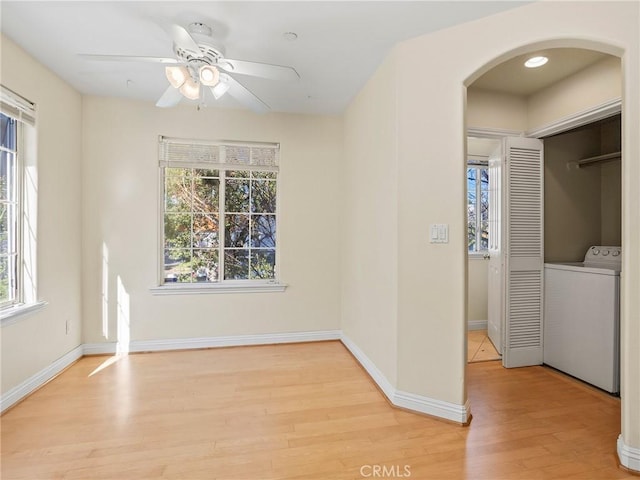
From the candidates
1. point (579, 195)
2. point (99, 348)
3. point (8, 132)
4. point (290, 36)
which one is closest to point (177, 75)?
point (290, 36)

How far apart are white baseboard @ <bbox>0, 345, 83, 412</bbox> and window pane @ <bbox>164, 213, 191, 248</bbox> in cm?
132

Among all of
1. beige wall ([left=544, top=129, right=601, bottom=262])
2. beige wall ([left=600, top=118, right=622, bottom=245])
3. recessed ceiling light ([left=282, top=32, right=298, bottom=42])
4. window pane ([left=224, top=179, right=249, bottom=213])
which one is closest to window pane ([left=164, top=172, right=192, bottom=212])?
window pane ([left=224, top=179, right=249, bottom=213])

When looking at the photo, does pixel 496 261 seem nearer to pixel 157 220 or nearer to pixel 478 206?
pixel 478 206

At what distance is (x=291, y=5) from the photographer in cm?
198

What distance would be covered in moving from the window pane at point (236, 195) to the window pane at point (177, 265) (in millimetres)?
688

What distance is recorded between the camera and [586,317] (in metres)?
2.71

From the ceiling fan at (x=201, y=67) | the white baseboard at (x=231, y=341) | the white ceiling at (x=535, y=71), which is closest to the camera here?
the ceiling fan at (x=201, y=67)

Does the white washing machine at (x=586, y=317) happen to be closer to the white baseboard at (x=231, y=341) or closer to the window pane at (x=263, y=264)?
the white baseboard at (x=231, y=341)

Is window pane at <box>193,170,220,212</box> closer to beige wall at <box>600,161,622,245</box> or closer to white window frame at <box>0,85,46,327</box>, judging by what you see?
white window frame at <box>0,85,46,327</box>

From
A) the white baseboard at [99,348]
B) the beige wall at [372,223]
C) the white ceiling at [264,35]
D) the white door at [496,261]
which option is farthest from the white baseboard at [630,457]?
the white baseboard at [99,348]

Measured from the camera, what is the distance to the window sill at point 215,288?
11.3ft

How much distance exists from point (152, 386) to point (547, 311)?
11.6ft

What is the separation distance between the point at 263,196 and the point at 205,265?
1008 mm

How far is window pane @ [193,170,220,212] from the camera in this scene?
3590mm
